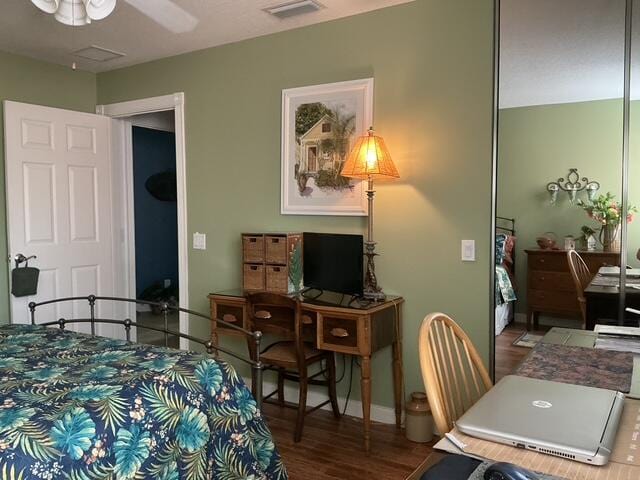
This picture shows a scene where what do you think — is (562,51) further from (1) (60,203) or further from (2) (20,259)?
(2) (20,259)

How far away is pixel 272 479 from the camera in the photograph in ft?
7.04

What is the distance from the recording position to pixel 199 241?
4105 millimetres

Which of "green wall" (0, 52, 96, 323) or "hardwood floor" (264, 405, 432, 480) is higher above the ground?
"green wall" (0, 52, 96, 323)

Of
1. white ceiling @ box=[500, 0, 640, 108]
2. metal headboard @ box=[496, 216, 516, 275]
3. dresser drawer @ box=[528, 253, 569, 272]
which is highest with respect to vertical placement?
white ceiling @ box=[500, 0, 640, 108]

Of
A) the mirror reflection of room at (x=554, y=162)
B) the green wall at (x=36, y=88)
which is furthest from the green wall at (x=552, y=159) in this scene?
the green wall at (x=36, y=88)

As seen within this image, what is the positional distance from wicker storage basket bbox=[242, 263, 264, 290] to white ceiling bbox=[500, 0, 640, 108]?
1.72 m

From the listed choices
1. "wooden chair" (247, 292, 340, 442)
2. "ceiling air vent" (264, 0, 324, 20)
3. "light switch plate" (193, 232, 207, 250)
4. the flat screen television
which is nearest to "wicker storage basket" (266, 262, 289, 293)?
the flat screen television

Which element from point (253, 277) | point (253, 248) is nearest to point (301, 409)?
point (253, 277)

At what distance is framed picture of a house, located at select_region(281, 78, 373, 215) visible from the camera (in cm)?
333

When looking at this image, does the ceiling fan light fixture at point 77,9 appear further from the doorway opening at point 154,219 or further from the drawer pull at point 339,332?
the doorway opening at point 154,219

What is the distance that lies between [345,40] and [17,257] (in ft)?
9.04

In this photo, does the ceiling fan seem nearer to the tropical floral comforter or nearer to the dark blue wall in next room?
the tropical floral comforter

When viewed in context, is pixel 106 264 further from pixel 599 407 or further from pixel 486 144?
pixel 599 407

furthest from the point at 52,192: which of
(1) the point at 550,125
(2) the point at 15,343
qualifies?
(1) the point at 550,125
